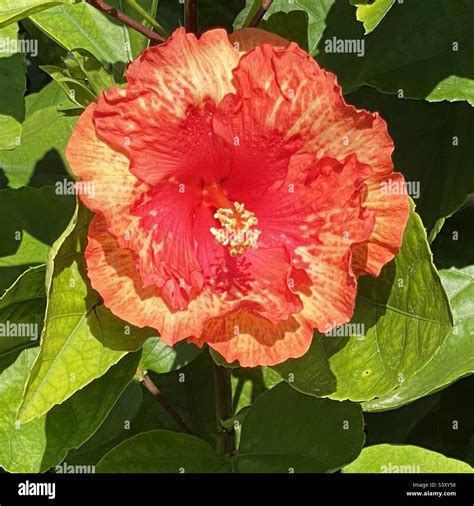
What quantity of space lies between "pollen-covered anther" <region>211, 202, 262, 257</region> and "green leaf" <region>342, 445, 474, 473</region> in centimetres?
45

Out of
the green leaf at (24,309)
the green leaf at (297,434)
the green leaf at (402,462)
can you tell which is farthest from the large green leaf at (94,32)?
the green leaf at (402,462)

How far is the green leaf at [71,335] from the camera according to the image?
42.8 inches

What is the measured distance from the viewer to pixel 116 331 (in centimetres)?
119

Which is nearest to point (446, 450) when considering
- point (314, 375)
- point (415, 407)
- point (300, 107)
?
point (415, 407)

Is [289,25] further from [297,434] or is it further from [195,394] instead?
[195,394]

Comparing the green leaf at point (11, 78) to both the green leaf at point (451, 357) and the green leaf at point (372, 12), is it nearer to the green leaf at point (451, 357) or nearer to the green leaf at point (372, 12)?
the green leaf at point (372, 12)

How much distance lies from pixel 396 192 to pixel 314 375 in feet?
0.89

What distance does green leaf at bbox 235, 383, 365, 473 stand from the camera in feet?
4.65

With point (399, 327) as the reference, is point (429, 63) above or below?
above

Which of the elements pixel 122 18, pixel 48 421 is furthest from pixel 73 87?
pixel 48 421

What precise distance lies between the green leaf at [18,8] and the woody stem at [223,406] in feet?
1.94

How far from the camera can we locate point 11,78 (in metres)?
1.52

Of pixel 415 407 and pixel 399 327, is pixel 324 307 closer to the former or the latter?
pixel 399 327

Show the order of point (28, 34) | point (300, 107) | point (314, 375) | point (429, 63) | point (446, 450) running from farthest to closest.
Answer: point (28, 34)
point (446, 450)
point (429, 63)
point (314, 375)
point (300, 107)
